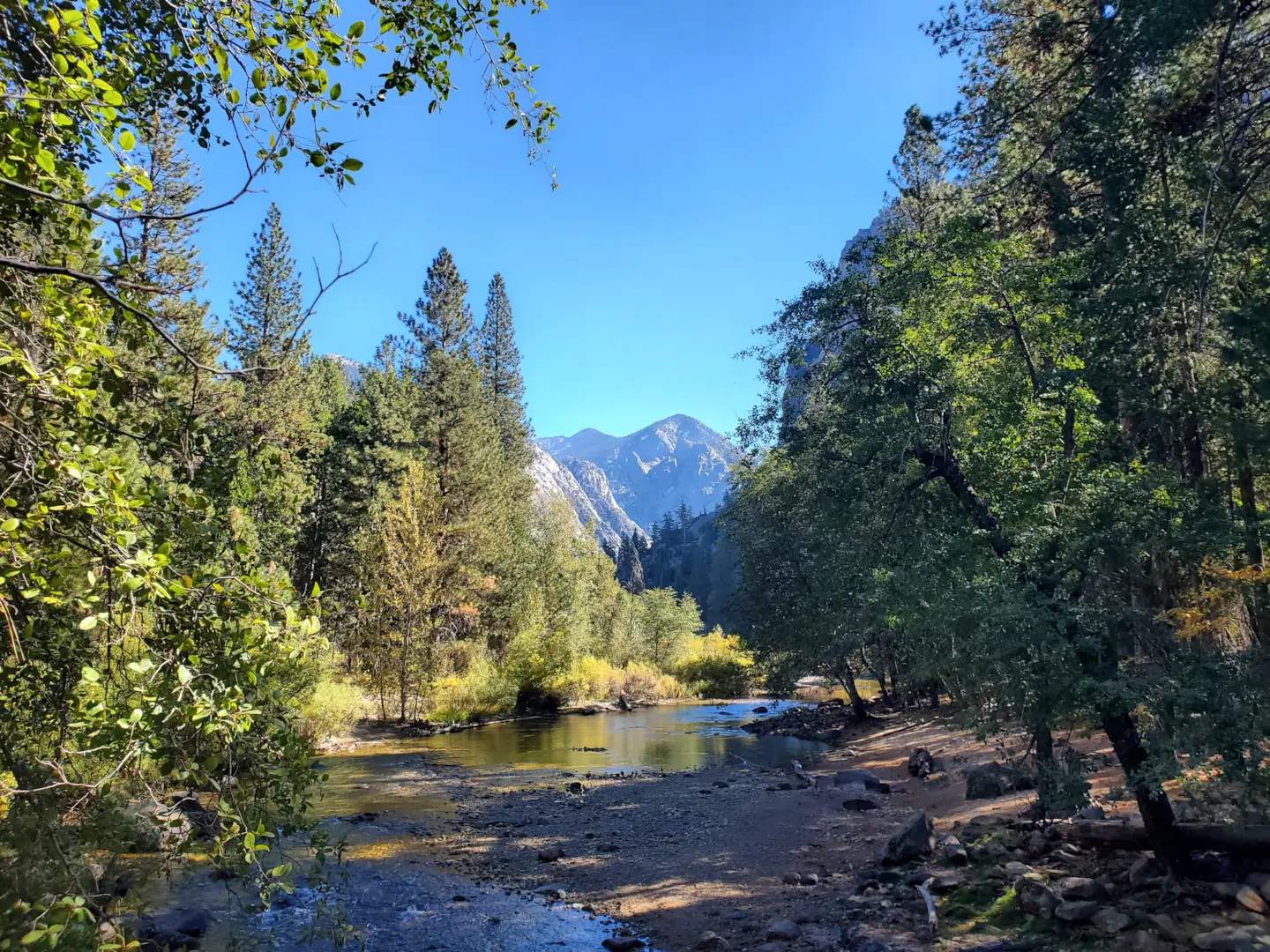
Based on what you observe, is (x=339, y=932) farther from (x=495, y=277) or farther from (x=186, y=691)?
(x=495, y=277)

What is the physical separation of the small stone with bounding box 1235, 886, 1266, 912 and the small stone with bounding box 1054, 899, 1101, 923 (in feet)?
3.96

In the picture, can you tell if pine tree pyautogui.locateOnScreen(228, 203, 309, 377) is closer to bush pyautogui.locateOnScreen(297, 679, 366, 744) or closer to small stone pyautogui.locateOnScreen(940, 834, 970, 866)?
bush pyautogui.locateOnScreen(297, 679, 366, 744)

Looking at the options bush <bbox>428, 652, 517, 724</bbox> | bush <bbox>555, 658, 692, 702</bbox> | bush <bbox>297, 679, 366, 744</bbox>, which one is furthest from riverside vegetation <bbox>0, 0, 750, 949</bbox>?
bush <bbox>555, 658, 692, 702</bbox>

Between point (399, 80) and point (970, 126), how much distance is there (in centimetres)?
958

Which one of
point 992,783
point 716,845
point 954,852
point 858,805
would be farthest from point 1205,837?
point 858,805

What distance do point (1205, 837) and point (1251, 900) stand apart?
3.03ft

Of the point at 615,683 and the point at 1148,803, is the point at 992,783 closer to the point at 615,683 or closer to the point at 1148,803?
the point at 1148,803

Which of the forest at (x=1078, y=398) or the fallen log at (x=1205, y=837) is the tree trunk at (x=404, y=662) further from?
the fallen log at (x=1205, y=837)

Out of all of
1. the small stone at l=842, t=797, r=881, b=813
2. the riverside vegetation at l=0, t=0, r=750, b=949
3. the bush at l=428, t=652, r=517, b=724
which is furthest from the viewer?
the bush at l=428, t=652, r=517, b=724

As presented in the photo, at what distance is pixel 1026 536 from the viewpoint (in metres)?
8.13

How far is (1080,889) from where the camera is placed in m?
7.54

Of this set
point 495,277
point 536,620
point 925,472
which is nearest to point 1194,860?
point 925,472

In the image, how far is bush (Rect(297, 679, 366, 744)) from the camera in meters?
21.7

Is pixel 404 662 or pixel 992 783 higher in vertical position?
pixel 404 662
